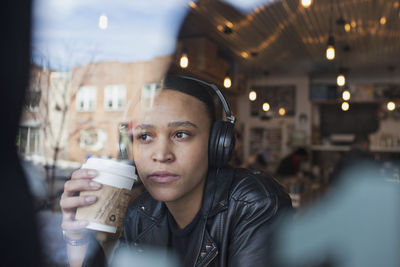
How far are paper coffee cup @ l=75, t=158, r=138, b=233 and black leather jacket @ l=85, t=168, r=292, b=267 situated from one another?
11.8 inches

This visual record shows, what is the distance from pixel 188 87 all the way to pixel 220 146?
19 centimetres

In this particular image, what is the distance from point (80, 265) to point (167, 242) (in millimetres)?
258

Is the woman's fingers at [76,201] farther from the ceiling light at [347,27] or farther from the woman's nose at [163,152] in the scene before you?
the ceiling light at [347,27]

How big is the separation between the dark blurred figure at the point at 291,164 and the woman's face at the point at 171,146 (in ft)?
20.4

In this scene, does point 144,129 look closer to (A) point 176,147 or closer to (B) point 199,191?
(A) point 176,147

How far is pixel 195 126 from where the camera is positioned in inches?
38.7

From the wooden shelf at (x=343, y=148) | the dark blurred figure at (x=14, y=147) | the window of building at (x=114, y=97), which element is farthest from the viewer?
the wooden shelf at (x=343, y=148)

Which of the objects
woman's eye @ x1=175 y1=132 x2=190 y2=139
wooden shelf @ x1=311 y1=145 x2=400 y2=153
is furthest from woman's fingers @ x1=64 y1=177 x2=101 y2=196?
wooden shelf @ x1=311 y1=145 x2=400 y2=153

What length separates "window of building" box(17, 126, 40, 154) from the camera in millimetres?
790

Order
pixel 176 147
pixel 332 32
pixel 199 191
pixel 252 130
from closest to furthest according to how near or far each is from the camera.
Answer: pixel 176 147 < pixel 199 191 < pixel 332 32 < pixel 252 130

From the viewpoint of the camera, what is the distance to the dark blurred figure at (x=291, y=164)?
7266mm

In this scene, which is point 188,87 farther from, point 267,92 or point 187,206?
point 267,92

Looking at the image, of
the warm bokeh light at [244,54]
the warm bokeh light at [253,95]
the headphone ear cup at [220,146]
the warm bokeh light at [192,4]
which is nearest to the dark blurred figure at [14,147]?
the headphone ear cup at [220,146]

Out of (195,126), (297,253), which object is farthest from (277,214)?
(195,126)
